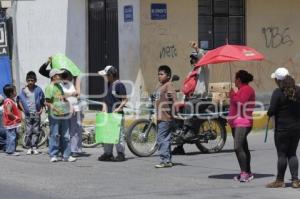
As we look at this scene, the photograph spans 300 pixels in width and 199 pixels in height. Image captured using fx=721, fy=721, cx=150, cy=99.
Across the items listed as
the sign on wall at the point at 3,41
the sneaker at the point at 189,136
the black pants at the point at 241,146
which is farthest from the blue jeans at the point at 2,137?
the black pants at the point at 241,146

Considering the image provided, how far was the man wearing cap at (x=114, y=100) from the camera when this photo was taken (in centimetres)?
1335

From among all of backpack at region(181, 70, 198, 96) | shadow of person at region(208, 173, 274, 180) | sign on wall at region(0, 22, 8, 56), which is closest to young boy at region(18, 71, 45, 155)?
backpack at region(181, 70, 198, 96)

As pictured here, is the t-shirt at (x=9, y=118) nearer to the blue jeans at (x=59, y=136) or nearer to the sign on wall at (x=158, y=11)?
the blue jeans at (x=59, y=136)

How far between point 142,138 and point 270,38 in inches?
352

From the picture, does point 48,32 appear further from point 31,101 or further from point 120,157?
point 120,157

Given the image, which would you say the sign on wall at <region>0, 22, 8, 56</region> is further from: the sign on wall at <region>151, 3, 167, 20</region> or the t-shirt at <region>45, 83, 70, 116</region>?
the t-shirt at <region>45, 83, 70, 116</region>

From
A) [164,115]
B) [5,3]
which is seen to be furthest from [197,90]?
[5,3]

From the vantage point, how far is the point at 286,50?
71.3 feet

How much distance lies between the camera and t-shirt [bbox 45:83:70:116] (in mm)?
13398

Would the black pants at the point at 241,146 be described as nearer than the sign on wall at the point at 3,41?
Yes

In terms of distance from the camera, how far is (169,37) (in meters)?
19.4

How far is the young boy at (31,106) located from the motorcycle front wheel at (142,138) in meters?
2.11

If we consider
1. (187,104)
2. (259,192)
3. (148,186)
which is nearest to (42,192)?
(148,186)

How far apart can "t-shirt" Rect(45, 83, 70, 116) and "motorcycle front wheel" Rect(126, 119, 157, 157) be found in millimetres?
1272
